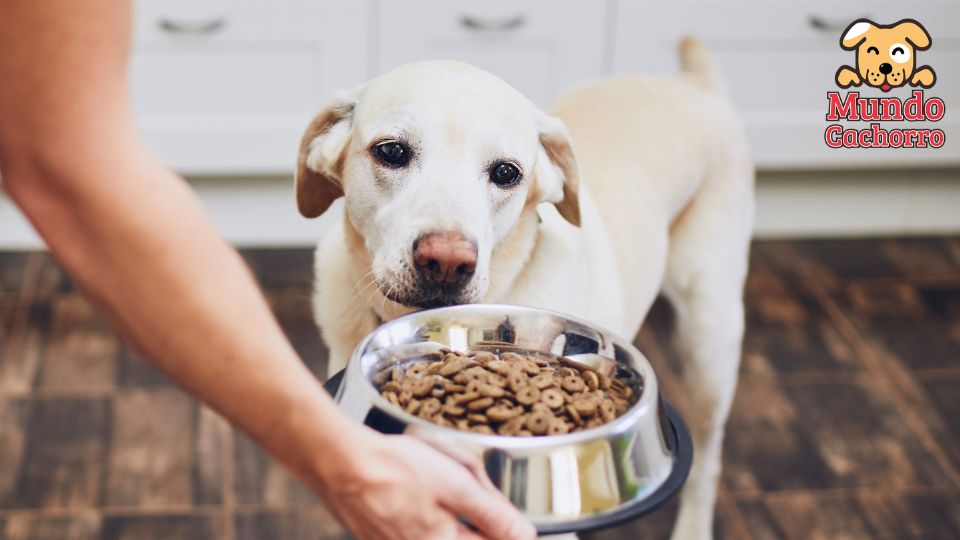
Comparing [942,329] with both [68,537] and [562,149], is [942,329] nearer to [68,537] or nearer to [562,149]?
[562,149]

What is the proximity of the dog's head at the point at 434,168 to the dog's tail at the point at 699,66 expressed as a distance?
741 millimetres

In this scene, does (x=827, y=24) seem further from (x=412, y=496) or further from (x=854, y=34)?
(x=412, y=496)

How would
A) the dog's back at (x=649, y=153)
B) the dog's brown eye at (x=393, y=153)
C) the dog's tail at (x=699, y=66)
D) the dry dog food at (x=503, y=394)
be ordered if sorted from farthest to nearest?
the dog's tail at (x=699, y=66) < the dog's back at (x=649, y=153) < the dog's brown eye at (x=393, y=153) < the dry dog food at (x=503, y=394)

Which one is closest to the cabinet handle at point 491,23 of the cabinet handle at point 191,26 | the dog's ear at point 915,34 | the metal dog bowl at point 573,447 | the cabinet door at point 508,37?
the cabinet door at point 508,37

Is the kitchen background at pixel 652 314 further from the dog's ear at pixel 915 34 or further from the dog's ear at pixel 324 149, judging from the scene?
the dog's ear at pixel 324 149

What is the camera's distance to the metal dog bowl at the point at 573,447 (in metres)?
0.83

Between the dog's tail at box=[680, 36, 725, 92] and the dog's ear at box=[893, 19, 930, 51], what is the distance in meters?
0.95

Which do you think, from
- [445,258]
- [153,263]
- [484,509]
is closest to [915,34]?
[445,258]

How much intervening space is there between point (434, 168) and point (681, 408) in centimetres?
132

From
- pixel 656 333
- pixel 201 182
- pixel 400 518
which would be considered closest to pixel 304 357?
pixel 201 182

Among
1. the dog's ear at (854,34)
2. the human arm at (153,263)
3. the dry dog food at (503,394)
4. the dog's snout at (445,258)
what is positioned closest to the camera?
the human arm at (153,263)

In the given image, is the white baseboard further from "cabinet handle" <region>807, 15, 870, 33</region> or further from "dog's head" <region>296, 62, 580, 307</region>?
"dog's head" <region>296, 62, 580, 307</region>

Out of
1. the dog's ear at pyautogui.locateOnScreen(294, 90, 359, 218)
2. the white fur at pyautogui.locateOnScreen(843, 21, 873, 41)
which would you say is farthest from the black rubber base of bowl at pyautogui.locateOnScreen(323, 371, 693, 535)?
the white fur at pyautogui.locateOnScreen(843, 21, 873, 41)

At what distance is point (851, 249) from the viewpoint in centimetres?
311
